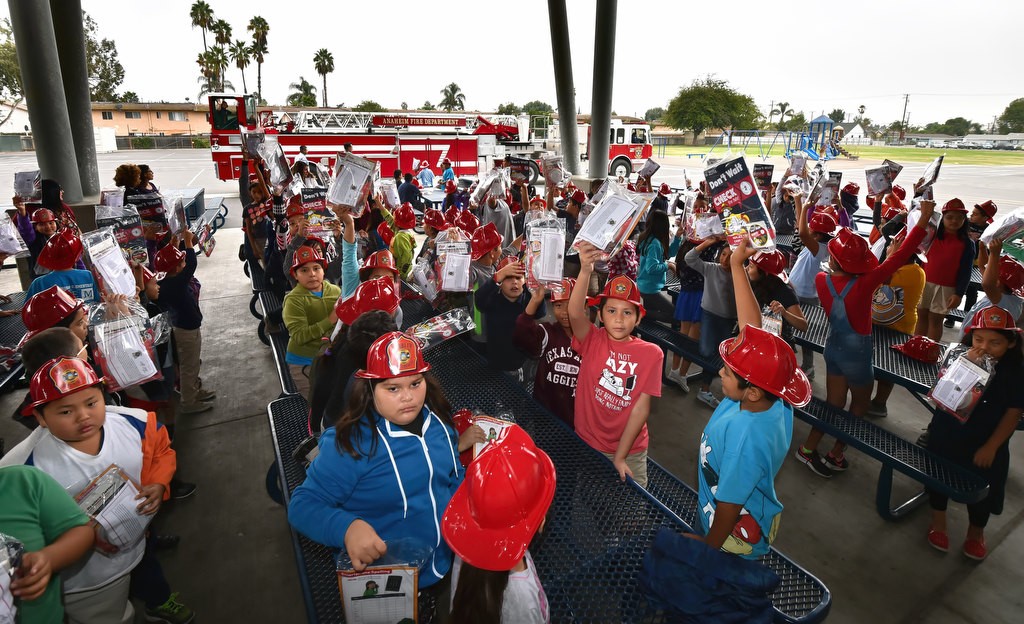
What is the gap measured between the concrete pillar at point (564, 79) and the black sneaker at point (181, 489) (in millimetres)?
11452

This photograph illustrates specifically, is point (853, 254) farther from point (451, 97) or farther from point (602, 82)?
point (451, 97)

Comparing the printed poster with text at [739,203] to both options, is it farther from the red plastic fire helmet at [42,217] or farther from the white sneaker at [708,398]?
the red plastic fire helmet at [42,217]

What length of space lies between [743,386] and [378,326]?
163 centimetres

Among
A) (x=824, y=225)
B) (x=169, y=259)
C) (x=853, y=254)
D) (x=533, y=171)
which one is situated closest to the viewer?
(x=853, y=254)

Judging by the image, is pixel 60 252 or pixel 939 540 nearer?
pixel 939 540

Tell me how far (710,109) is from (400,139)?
129 ft

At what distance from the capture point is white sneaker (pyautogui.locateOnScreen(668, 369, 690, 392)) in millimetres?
5332

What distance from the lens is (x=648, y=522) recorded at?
2.18 meters

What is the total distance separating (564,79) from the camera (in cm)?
1255

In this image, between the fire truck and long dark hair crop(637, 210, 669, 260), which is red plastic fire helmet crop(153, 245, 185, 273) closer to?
long dark hair crop(637, 210, 669, 260)

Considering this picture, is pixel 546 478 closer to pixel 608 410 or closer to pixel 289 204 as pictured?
pixel 608 410

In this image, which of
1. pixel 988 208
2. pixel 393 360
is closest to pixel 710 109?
pixel 988 208

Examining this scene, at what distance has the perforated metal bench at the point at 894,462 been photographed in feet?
9.91

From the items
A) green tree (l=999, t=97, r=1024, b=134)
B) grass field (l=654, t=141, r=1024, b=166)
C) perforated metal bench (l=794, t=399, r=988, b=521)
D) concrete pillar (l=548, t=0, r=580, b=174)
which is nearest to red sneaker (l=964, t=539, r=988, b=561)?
perforated metal bench (l=794, t=399, r=988, b=521)
